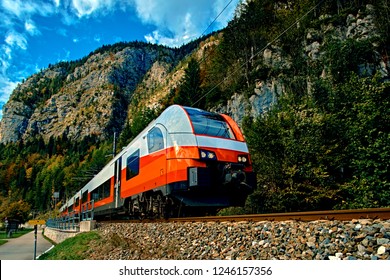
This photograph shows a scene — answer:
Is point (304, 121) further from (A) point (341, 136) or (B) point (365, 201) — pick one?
(B) point (365, 201)

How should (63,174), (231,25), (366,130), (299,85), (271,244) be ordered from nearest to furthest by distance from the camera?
(271,244)
(366,130)
(299,85)
(231,25)
(63,174)

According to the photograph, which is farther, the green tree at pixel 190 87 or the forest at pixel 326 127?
the green tree at pixel 190 87

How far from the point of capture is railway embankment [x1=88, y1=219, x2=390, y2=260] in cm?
360

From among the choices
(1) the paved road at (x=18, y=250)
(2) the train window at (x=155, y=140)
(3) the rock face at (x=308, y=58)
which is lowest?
(1) the paved road at (x=18, y=250)

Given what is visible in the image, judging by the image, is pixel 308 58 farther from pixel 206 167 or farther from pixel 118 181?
pixel 206 167

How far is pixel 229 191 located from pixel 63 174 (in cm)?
10080

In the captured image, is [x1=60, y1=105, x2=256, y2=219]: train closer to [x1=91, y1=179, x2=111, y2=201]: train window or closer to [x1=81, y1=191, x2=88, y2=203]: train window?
[x1=91, y1=179, x2=111, y2=201]: train window

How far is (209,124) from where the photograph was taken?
936cm

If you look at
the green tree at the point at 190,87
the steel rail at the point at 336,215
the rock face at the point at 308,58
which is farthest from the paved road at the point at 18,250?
the green tree at the point at 190,87

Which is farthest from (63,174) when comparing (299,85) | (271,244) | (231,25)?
(271,244)

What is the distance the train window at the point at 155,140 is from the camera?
9.13 metres

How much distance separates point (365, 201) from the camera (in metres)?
13.8

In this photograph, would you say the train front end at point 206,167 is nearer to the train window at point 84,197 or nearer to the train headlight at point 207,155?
the train headlight at point 207,155

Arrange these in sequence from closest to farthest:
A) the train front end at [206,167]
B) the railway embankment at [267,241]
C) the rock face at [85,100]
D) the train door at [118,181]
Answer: the railway embankment at [267,241]
the train front end at [206,167]
the train door at [118,181]
the rock face at [85,100]
